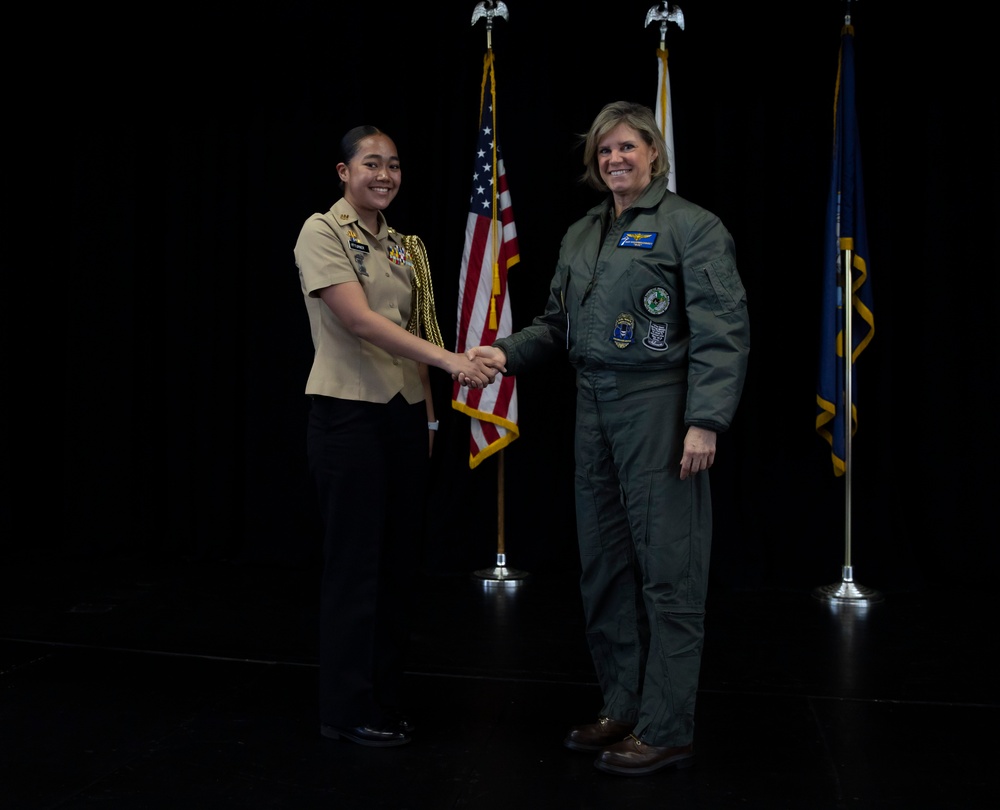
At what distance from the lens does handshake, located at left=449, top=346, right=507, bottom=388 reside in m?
2.71

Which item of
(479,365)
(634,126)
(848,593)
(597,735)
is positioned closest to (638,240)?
(634,126)

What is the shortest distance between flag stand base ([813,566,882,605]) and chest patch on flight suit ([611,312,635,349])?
6.93 ft

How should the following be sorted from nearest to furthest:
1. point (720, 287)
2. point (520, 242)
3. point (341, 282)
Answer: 1. point (720, 287)
2. point (341, 282)
3. point (520, 242)

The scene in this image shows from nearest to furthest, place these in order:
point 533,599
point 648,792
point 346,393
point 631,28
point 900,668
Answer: point 648,792 → point 346,393 → point 900,668 → point 533,599 → point 631,28

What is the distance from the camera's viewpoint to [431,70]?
4.71 metres

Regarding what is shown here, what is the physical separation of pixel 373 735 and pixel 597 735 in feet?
1.73

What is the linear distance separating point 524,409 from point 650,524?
2286 millimetres

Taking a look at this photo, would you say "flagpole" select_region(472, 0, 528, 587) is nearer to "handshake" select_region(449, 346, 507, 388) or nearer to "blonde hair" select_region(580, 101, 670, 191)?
"handshake" select_region(449, 346, 507, 388)

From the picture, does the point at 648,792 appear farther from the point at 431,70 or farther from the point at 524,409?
the point at 431,70

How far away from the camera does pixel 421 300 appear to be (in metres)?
2.79

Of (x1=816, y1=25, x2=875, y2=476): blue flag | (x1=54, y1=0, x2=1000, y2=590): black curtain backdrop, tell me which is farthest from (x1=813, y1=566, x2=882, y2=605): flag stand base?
(x1=816, y1=25, x2=875, y2=476): blue flag

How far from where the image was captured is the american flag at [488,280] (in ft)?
14.4

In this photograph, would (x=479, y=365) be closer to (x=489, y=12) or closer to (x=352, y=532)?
(x=352, y=532)

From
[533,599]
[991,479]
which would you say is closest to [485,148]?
[533,599]
